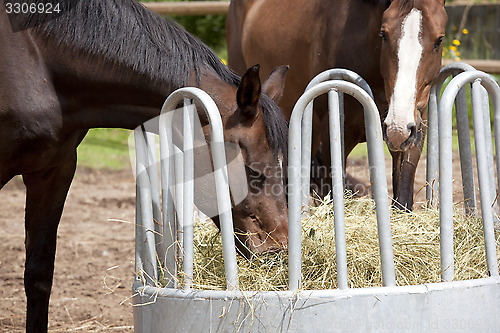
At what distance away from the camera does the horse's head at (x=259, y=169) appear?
2.28 metres

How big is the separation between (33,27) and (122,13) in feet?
1.12

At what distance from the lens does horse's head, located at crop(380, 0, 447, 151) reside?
2.73m

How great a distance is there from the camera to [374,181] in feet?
6.52

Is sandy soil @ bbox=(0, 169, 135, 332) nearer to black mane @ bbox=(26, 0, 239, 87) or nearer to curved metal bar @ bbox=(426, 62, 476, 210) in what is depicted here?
black mane @ bbox=(26, 0, 239, 87)

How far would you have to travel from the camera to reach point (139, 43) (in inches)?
99.8

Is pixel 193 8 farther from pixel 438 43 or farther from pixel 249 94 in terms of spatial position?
pixel 249 94

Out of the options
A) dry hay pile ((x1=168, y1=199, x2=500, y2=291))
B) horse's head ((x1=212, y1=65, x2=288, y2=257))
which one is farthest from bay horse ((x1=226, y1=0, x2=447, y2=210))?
horse's head ((x1=212, y1=65, x2=288, y2=257))

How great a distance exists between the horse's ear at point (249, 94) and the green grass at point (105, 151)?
5.21 metres

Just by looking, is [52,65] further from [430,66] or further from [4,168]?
[430,66]

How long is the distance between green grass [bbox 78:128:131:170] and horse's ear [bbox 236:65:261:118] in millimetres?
5209

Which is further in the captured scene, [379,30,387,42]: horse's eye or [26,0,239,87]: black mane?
[379,30,387,42]: horse's eye

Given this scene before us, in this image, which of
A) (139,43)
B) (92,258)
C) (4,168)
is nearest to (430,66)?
(139,43)

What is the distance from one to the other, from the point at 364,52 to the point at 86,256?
92.4 inches

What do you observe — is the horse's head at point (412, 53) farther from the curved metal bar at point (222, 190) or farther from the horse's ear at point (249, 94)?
the curved metal bar at point (222, 190)
